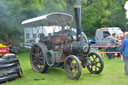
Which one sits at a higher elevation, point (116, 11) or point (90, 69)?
point (116, 11)

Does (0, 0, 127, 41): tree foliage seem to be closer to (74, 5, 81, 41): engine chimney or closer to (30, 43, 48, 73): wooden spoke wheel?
(74, 5, 81, 41): engine chimney

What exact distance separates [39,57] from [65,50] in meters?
1.16

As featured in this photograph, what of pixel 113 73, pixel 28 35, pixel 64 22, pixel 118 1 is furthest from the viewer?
pixel 118 1

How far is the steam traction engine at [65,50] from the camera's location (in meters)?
5.34

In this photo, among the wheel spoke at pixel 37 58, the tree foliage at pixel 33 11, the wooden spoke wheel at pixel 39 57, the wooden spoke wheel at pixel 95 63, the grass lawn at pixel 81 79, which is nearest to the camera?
the grass lawn at pixel 81 79

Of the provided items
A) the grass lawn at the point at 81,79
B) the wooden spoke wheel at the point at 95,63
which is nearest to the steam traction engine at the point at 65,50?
the wooden spoke wheel at the point at 95,63

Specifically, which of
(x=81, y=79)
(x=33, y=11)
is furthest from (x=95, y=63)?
(x=33, y=11)

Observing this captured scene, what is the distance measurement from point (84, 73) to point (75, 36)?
1.32 meters

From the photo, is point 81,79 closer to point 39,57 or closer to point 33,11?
point 39,57

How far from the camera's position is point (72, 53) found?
5578 millimetres

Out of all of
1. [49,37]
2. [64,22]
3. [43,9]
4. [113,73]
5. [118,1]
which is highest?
[118,1]

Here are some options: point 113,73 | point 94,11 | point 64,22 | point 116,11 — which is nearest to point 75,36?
point 64,22

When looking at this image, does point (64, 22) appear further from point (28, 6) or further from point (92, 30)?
point (92, 30)

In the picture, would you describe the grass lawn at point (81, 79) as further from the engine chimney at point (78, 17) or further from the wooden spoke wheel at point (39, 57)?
the engine chimney at point (78, 17)
